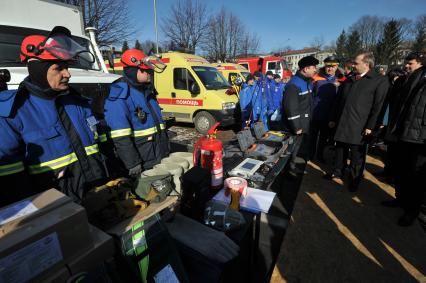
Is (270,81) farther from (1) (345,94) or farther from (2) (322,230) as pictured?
(2) (322,230)

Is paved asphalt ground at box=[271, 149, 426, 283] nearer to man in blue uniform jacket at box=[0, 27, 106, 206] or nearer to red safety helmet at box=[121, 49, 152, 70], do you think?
man in blue uniform jacket at box=[0, 27, 106, 206]

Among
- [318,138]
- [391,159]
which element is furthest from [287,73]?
[391,159]

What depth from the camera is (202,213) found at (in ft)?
5.02

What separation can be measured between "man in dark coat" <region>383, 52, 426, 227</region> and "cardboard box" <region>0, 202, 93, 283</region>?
343 centimetres

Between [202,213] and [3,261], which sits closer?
[3,261]

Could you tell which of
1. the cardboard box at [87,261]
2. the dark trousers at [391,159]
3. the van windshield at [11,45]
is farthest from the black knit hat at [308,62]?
the van windshield at [11,45]

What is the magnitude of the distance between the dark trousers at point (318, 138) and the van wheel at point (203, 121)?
315cm

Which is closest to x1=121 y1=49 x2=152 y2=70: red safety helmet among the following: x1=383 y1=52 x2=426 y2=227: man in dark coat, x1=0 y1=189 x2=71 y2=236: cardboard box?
x1=0 y1=189 x2=71 y2=236: cardboard box

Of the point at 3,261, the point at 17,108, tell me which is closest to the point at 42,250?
the point at 3,261

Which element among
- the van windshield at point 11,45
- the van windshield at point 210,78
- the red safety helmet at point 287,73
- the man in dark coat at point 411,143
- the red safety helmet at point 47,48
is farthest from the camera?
the red safety helmet at point 287,73

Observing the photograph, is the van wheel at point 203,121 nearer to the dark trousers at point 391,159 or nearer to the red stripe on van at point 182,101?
the red stripe on van at point 182,101

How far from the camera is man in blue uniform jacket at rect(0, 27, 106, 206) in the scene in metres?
1.46

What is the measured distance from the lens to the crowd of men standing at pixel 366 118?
109 inches

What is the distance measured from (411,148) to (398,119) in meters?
0.42
